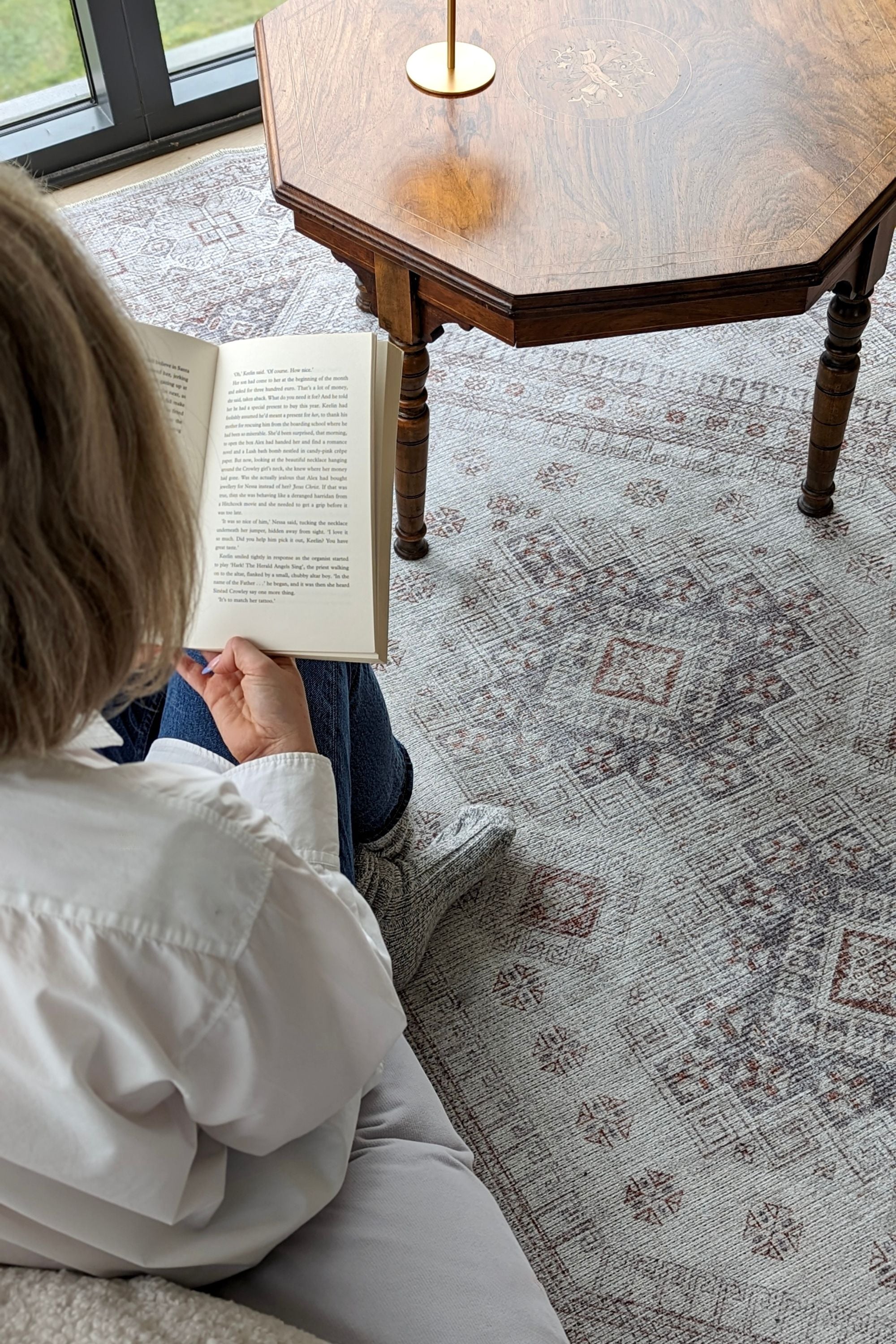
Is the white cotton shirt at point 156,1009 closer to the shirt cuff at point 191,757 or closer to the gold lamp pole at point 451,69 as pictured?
the shirt cuff at point 191,757

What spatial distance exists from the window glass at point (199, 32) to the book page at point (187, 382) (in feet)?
5.28

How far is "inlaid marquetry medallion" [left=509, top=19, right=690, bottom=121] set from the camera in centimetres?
158

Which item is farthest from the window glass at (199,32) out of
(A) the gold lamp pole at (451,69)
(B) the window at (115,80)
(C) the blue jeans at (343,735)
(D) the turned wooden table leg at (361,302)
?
(C) the blue jeans at (343,735)

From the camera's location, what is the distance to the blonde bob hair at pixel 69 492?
1.89 feet

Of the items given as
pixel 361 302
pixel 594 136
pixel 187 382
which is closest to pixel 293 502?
pixel 187 382

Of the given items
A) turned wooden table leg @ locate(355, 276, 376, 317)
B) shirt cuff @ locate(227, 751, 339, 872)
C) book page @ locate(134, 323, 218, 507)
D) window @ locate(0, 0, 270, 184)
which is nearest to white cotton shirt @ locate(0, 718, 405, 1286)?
shirt cuff @ locate(227, 751, 339, 872)

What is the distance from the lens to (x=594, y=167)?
150 cm

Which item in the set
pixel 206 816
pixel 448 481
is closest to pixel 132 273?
pixel 448 481

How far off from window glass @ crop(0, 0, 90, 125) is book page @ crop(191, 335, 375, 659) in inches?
61.4

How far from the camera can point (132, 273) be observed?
7.35 ft

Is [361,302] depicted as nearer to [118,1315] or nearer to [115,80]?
[115,80]

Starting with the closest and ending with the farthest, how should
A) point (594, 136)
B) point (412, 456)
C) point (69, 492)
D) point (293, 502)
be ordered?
1. point (69, 492)
2. point (293, 502)
3. point (594, 136)
4. point (412, 456)

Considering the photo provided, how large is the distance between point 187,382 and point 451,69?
0.67 metres

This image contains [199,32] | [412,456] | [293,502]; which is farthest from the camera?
[199,32]
